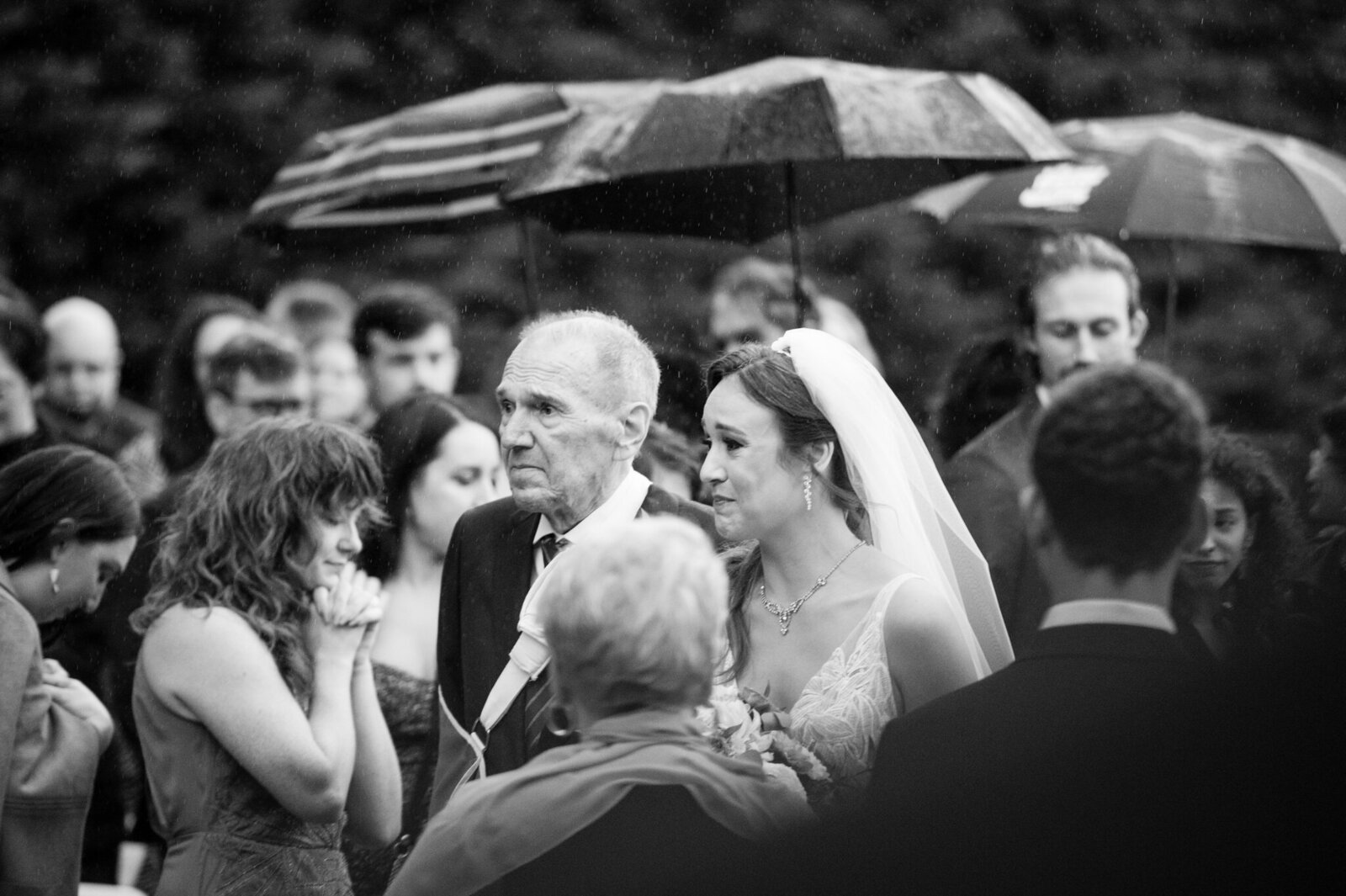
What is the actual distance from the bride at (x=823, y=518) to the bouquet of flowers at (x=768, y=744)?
96mm

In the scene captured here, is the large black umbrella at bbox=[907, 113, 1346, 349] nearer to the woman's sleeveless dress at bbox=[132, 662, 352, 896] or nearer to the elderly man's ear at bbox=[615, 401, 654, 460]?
the elderly man's ear at bbox=[615, 401, 654, 460]

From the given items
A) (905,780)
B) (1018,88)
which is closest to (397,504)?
(905,780)

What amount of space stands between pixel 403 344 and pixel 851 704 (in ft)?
11.1

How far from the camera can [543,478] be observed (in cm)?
347

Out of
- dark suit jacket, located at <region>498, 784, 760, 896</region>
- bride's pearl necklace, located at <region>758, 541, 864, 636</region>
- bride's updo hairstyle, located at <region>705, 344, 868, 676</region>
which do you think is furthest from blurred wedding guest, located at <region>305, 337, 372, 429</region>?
dark suit jacket, located at <region>498, 784, 760, 896</region>

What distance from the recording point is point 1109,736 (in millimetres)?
673

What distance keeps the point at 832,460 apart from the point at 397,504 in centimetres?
165

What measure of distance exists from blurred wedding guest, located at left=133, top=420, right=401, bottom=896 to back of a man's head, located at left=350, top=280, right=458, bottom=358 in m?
2.38

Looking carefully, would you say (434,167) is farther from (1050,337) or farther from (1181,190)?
(1181,190)

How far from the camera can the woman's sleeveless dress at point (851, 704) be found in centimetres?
306

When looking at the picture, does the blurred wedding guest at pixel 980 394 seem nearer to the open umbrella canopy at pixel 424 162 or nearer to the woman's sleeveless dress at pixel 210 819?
the open umbrella canopy at pixel 424 162

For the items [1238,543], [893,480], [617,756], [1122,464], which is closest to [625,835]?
[617,756]

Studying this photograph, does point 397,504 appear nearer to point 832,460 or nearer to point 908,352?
point 832,460

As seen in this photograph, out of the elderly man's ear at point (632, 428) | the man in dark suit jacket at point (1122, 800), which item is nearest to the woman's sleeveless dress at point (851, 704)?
the elderly man's ear at point (632, 428)
